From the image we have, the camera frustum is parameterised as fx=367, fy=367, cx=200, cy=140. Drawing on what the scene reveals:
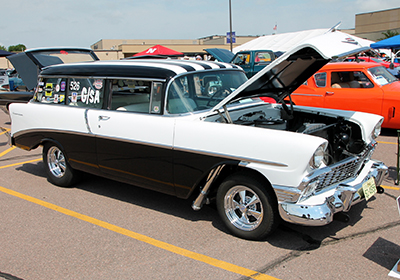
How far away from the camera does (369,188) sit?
374cm

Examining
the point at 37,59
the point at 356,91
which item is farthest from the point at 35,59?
the point at 356,91

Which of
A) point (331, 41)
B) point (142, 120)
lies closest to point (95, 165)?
point (142, 120)

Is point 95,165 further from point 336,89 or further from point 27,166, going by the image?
point 336,89

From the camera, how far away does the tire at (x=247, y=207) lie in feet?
11.4

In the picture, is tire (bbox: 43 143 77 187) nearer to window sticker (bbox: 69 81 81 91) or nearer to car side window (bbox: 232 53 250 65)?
window sticker (bbox: 69 81 81 91)

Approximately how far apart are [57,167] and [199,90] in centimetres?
267

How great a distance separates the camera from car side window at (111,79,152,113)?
14.2ft

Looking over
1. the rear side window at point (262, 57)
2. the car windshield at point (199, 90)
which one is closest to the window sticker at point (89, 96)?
the car windshield at point (199, 90)

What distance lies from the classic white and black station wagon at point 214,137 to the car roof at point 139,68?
16 mm

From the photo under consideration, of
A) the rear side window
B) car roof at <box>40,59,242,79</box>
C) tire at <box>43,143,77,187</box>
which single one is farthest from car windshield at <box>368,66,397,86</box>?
the rear side window

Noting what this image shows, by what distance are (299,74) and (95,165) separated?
2.87 meters

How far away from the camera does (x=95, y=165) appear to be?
15.8ft

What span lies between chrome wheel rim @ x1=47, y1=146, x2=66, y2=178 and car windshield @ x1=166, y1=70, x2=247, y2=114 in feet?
7.61

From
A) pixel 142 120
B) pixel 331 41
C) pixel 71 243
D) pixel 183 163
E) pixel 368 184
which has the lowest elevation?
pixel 71 243
